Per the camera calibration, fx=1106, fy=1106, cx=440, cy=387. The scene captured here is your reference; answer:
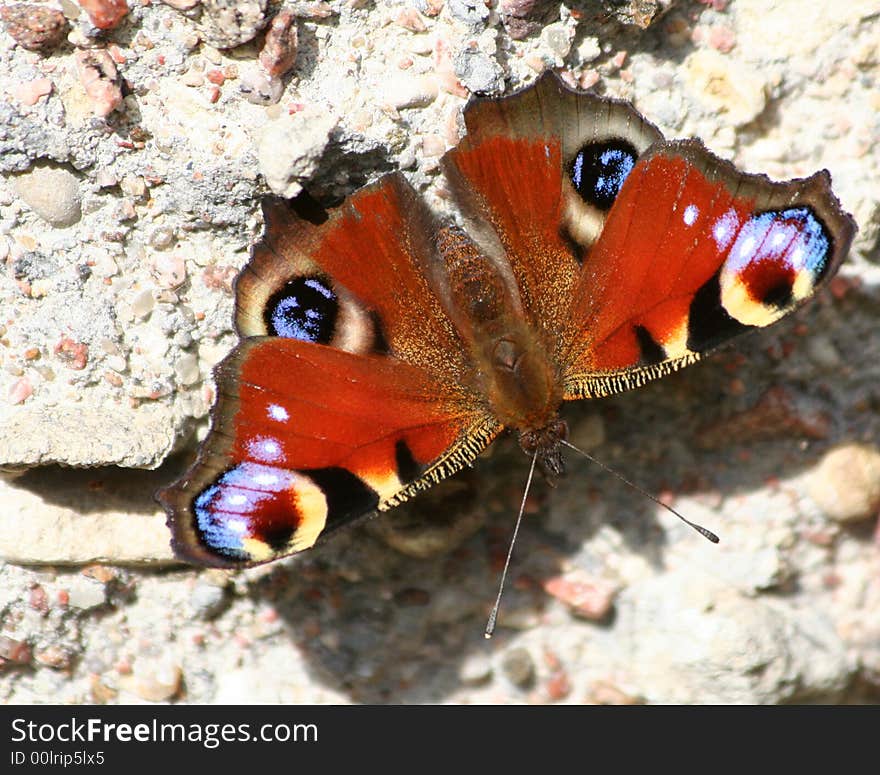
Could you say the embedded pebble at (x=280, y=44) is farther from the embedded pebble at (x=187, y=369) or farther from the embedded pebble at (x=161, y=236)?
the embedded pebble at (x=187, y=369)

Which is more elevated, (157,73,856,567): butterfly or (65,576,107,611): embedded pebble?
(157,73,856,567): butterfly

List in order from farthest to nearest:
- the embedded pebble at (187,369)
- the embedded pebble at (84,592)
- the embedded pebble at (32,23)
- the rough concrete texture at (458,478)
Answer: the embedded pebble at (84,592), the embedded pebble at (187,369), the rough concrete texture at (458,478), the embedded pebble at (32,23)

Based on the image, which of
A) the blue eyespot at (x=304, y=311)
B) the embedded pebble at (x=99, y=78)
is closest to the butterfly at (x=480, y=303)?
the blue eyespot at (x=304, y=311)

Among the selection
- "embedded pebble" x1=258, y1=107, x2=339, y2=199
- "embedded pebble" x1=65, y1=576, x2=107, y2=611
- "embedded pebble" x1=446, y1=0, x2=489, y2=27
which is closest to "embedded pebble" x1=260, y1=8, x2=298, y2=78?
"embedded pebble" x1=258, y1=107, x2=339, y2=199

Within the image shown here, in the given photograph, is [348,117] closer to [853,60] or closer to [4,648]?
[853,60]

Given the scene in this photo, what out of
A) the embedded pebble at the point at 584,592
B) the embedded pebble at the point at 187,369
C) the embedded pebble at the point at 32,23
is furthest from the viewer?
the embedded pebble at the point at 584,592

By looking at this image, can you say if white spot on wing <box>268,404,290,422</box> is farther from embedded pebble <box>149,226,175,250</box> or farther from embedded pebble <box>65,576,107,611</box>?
embedded pebble <box>65,576,107,611</box>

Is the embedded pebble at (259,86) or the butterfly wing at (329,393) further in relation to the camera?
the embedded pebble at (259,86)

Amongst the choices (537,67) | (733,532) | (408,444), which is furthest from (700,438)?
(537,67)
